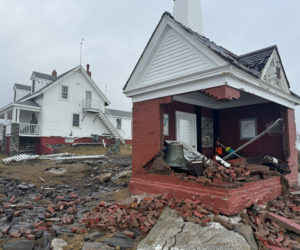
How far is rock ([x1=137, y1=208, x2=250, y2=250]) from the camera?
3.53 metres

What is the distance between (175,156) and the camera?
6855 mm

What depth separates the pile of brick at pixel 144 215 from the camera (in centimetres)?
449

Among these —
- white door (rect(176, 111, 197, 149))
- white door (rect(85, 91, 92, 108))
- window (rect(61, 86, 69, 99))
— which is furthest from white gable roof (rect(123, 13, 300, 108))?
white door (rect(85, 91, 92, 108))

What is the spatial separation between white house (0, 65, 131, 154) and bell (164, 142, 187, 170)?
51.3 ft

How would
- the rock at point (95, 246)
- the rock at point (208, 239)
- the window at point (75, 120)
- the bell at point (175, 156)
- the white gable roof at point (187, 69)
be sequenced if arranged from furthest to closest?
1. the window at point (75, 120)
2. the bell at point (175, 156)
3. the white gable roof at point (187, 69)
4. the rock at point (95, 246)
5. the rock at point (208, 239)

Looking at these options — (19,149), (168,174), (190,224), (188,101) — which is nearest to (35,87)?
(19,149)

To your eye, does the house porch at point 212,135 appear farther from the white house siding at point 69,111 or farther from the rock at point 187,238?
the white house siding at point 69,111

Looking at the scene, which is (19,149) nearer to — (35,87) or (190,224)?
(35,87)

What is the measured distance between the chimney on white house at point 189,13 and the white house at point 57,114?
14.5 metres

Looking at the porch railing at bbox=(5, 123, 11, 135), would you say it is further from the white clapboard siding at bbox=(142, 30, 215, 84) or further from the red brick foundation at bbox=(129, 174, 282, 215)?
the red brick foundation at bbox=(129, 174, 282, 215)

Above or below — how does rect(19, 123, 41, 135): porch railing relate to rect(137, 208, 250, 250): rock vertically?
above

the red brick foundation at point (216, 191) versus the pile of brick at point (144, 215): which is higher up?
the red brick foundation at point (216, 191)

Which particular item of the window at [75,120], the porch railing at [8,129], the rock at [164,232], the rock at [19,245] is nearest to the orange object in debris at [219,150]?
the rock at [164,232]

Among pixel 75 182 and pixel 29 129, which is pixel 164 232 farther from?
pixel 29 129
